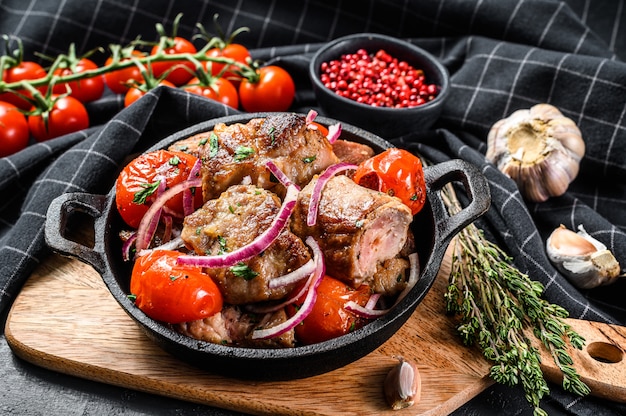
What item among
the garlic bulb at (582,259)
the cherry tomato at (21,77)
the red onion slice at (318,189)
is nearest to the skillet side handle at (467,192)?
the red onion slice at (318,189)

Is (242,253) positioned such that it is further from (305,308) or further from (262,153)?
(262,153)

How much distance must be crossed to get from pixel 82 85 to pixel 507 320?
3.34 meters

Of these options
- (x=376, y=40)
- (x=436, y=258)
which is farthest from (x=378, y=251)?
(x=376, y=40)

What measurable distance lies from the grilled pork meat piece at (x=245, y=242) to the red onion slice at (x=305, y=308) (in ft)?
0.20

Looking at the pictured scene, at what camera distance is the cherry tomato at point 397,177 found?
2.83m

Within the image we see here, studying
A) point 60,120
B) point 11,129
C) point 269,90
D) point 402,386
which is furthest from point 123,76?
point 402,386

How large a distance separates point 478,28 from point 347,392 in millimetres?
3252

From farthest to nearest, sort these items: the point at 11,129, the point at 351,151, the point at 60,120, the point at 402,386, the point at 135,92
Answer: the point at 135,92 → the point at 60,120 → the point at 11,129 → the point at 351,151 → the point at 402,386

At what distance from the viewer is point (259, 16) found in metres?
5.09

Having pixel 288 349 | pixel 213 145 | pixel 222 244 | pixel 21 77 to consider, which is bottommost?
pixel 21 77

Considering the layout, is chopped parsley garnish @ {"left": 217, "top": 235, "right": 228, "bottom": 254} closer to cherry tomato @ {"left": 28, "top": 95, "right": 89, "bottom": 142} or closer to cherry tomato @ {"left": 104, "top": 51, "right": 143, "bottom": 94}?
cherry tomato @ {"left": 28, "top": 95, "right": 89, "bottom": 142}

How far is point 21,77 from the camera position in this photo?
4.43 metres

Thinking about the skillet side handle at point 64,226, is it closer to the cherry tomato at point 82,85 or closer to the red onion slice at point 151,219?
the red onion slice at point 151,219

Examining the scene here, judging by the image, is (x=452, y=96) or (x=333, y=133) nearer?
(x=333, y=133)
